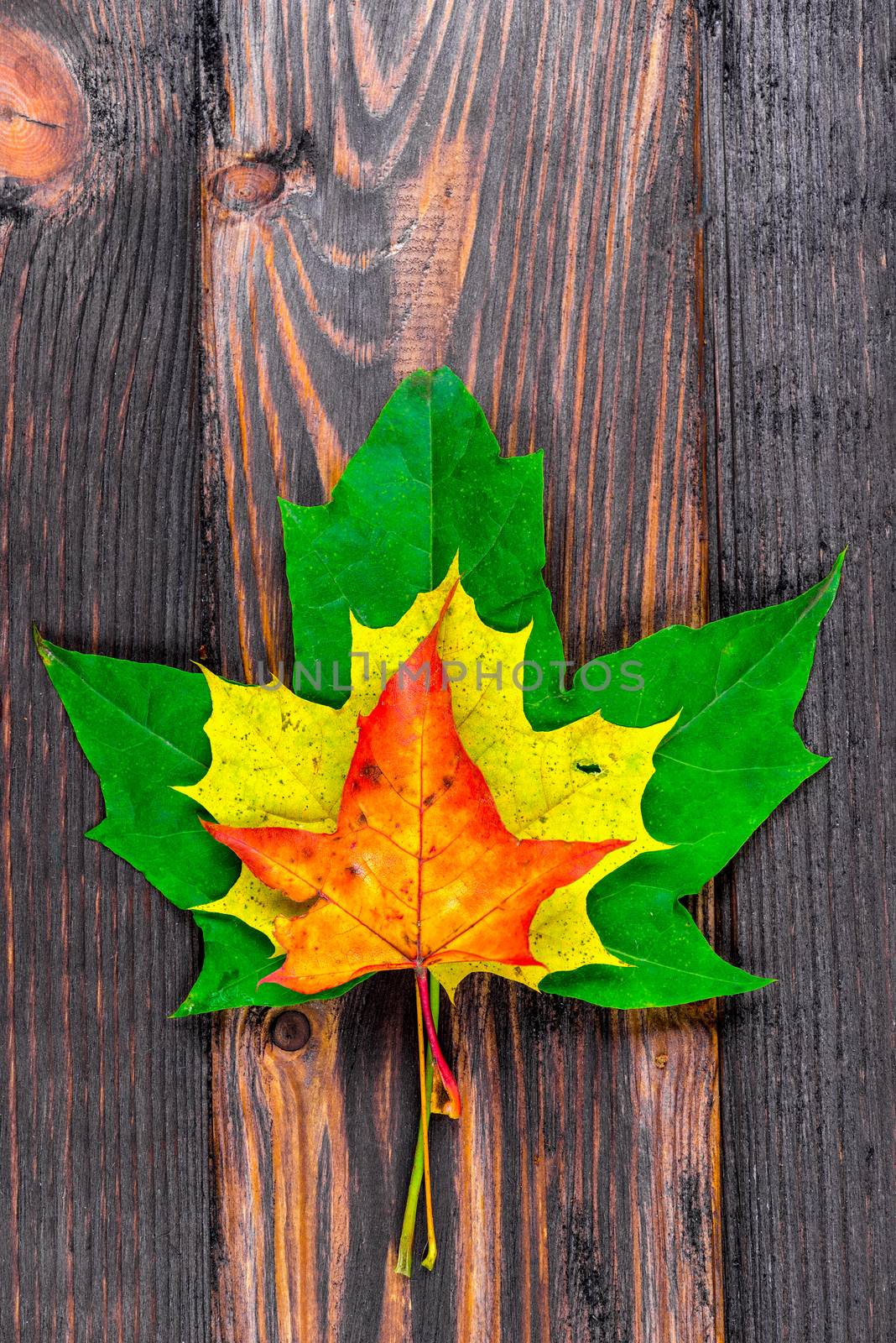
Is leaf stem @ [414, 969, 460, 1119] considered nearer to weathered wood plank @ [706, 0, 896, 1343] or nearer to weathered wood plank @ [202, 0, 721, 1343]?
weathered wood plank @ [202, 0, 721, 1343]

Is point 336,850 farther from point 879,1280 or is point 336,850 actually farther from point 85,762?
point 879,1280

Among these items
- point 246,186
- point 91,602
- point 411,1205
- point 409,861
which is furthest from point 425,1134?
point 246,186

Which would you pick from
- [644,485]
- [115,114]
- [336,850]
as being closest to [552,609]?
[644,485]

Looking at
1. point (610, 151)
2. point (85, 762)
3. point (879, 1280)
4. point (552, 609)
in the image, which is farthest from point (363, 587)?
point (879, 1280)

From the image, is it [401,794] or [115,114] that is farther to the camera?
[115,114]

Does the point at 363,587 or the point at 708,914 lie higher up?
the point at 363,587

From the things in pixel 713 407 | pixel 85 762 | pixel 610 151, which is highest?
pixel 610 151

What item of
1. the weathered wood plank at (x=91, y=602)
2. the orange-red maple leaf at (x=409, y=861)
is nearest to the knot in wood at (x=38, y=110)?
the weathered wood plank at (x=91, y=602)
